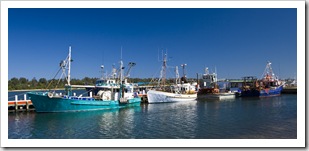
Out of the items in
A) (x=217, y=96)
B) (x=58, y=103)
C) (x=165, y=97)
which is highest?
(x=58, y=103)

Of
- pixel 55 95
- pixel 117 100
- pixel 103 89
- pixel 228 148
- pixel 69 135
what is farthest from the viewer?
pixel 103 89

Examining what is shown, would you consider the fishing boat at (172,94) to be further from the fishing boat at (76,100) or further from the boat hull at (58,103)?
the boat hull at (58,103)

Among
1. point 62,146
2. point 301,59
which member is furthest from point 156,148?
point 301,59

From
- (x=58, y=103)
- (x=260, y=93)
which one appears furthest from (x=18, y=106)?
(x=260, y=93)

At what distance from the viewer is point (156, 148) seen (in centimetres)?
980

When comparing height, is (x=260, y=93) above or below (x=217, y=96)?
above

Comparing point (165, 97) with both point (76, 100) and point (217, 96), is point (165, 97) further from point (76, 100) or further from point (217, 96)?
point (76, 100)

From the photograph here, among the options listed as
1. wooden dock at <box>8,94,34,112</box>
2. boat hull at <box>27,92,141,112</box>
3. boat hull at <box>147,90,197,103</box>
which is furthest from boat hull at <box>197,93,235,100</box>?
wooden dock at <box>8,94,34,112</box>

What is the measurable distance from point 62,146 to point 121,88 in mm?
21125

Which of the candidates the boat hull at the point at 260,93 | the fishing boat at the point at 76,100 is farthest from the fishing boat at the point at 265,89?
the fishing boat at the point at 76,100

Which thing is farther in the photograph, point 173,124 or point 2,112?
point 173,124

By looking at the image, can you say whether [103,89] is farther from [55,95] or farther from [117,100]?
[55,95]

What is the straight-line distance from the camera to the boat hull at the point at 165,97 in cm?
3812

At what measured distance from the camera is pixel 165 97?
39625 millimetres
